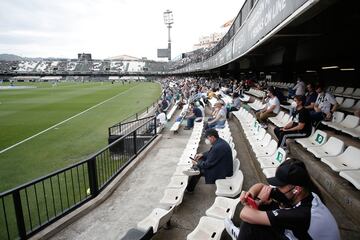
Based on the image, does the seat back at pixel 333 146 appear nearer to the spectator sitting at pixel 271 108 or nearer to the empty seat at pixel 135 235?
the spectator sitting at pixel 271 108

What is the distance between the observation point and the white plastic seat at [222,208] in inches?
153

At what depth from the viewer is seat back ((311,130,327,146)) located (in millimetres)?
5486

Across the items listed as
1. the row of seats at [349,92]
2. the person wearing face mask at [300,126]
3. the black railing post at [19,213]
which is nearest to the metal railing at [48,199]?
the black railing post at [19,213]

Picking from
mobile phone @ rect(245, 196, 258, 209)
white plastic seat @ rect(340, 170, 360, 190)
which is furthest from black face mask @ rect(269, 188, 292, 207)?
white plastic seat @ rect(340, 170, 360, 190)

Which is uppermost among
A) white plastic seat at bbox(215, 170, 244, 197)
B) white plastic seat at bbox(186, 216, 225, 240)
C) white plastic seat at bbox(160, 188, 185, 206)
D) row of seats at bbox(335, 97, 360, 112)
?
row of seats at bbox(335, 97, 360, 112)

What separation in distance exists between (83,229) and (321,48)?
26.7 feet

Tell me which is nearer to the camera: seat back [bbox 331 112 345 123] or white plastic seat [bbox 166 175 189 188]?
Answer: white plastic seat [bbox 166 175 189 188]

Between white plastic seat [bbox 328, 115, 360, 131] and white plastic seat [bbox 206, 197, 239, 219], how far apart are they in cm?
351

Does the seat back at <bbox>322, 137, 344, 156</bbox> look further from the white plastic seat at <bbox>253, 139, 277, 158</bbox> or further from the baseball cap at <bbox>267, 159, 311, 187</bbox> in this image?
the baseball cap at <bbox>267, 159, 311, 187</bbox>

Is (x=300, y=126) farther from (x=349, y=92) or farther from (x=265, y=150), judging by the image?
(x=349, y=92)

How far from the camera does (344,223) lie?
3.50 meters

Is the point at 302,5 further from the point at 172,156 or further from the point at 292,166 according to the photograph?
the point at 172,156

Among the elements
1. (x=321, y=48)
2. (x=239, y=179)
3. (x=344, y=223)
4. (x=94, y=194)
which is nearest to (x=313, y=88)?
(x=321, y=48)

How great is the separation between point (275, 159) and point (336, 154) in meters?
1.01
